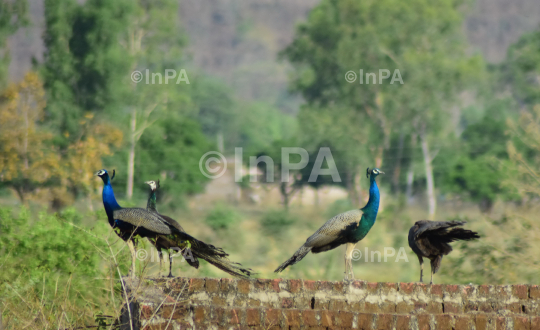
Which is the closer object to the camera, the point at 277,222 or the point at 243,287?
the point at 243,287

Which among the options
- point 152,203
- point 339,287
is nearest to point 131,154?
point 152,203

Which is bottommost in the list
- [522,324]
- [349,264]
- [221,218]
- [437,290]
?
[221,218]

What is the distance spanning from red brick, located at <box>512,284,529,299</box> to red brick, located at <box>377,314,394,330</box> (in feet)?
3.64

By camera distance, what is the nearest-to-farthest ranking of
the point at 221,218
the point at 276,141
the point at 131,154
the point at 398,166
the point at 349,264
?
the point at 349,264, the point at 221,218, the point at 131,154, the point at 398,166, the point at 276,141

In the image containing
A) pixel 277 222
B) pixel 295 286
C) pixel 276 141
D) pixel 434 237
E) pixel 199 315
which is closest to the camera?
pixel 199 315

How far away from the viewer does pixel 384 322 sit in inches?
222

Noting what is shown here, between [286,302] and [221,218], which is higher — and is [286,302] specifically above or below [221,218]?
above

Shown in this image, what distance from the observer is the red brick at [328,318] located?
18.6 ft

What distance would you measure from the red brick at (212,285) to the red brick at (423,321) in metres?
1.52

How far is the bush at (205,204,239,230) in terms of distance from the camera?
31.1 meters

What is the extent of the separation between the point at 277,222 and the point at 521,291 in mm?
24571

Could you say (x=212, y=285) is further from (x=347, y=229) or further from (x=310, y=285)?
(x=347, y=229)

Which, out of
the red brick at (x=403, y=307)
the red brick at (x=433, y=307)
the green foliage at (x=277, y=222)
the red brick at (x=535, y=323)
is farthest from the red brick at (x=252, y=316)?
the green foliage at (x=277, y=222)

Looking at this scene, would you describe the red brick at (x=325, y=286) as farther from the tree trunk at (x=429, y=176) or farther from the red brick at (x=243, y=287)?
the tree trunk at (x=429, y=176)
